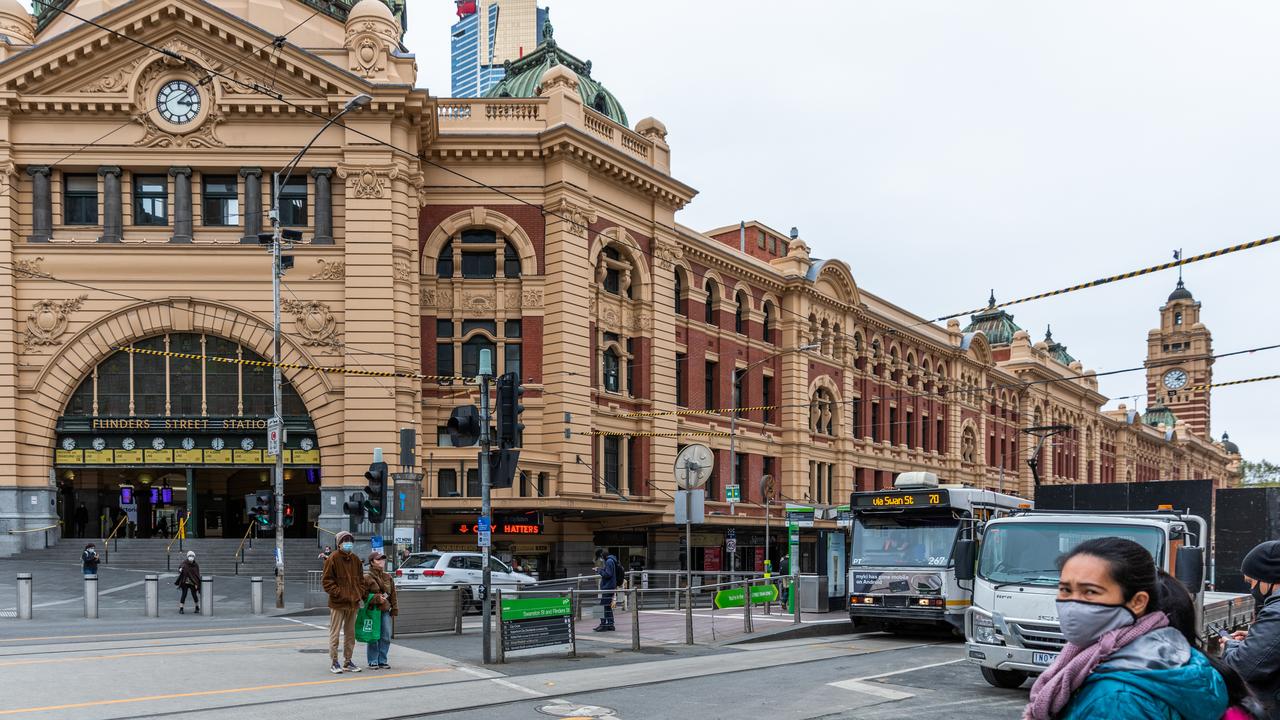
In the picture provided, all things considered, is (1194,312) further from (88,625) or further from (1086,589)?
(1086,589)

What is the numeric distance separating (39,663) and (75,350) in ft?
76.7

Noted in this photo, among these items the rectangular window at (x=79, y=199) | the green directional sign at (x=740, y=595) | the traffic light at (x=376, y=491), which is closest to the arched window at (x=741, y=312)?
the rectangular window at (x=79, y=199)

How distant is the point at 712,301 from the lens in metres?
47.0

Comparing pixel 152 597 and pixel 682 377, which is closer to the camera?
pixel 152 597

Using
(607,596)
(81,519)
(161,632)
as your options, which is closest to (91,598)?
(161,632)

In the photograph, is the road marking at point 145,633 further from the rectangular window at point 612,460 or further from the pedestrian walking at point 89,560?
the rectangular window at point 612,460

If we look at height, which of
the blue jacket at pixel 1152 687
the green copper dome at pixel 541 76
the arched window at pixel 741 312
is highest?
the green copper dome at pixel 541 76

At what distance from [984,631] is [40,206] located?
32217 millimetres

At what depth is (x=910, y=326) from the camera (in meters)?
62.1

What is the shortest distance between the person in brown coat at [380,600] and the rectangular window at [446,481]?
2106 centimetres

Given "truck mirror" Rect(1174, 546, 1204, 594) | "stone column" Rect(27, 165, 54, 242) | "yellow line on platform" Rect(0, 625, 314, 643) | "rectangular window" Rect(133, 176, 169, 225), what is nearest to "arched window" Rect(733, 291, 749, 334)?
"rectangular window" Rect(133, 176, 169, 225)

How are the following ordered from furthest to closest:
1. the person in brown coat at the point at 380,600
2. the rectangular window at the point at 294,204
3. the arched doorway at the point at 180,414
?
the rectangular window at the point at 294,204
the arched doorway at the point at 180,414
the person in brown coat at the point at 380,600

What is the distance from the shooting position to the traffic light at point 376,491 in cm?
2238

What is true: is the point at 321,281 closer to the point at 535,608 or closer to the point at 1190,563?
the point at 535,608
